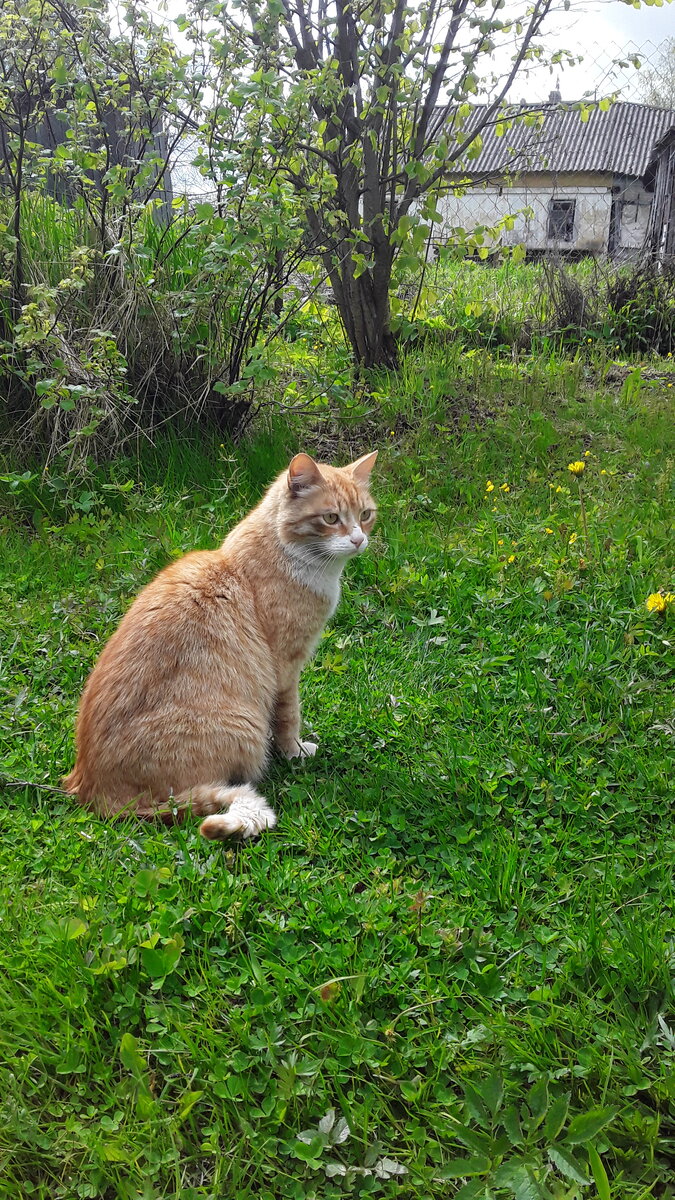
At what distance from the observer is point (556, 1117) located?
4.70ft

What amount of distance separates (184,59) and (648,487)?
3.36 m

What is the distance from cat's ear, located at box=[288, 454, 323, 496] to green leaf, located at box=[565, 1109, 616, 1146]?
6.68ft

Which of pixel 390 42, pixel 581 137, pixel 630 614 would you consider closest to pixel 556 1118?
pixel 630 614

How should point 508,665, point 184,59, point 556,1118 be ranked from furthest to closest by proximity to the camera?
point 184,59 → point 508,665 → point 556,1118

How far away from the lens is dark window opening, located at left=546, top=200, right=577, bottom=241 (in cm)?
901

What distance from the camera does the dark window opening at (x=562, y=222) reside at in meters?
9.01

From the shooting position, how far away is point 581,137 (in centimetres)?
1909

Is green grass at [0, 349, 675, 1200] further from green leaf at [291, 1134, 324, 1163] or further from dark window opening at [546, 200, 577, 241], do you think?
dark window opening at [546, 200, 577, 241]

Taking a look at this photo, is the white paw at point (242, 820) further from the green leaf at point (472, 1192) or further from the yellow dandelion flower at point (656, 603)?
the yellow dandelion flower at point (656, 603)

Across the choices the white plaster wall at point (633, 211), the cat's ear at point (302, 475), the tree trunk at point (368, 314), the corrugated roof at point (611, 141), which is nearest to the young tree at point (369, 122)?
the tree trunk at point (368, 314)

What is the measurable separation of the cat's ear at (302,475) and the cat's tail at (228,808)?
1087mm

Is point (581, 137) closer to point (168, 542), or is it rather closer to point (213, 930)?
point (168, 542)

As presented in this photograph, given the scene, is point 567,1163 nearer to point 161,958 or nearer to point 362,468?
point 161,958

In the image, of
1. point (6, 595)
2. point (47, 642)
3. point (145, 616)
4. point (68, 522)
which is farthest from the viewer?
point (68, 522)
